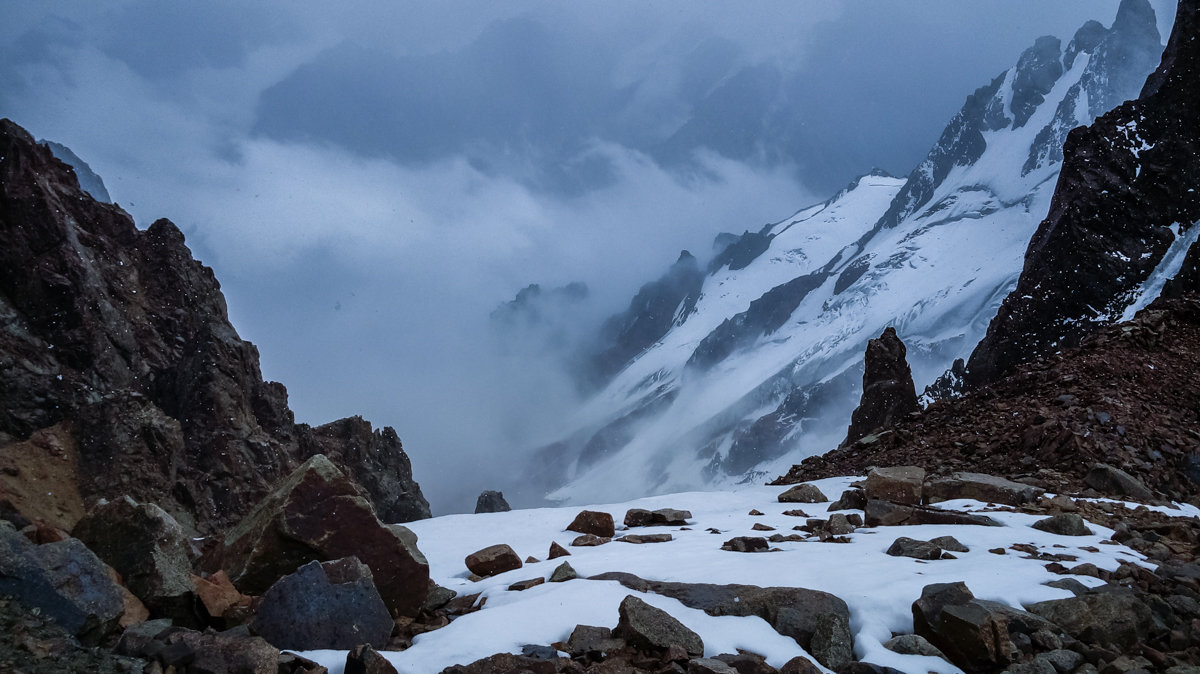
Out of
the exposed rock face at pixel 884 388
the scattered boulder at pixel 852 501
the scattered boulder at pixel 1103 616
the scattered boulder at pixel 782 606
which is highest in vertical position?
the exposed rock face at pixel 884 388

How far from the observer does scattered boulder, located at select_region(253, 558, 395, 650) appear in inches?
201

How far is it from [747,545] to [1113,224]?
82.2ft

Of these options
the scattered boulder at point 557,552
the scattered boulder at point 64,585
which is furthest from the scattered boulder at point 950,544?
the scattered boulder at point 64,585

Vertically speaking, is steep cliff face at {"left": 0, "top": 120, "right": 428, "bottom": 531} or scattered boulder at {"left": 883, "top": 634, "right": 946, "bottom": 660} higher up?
steep cliff face at {"left": 0, "top": 120, "right": 428, "bottom": 531}

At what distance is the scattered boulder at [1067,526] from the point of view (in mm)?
7598

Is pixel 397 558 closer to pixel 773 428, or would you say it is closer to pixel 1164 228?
pixel 1164 228

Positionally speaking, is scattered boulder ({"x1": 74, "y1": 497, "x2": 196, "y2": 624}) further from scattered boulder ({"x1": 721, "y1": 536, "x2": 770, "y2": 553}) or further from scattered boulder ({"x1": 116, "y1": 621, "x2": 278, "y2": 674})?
scattered boulder ({"x1": 721, "y1": 536, "x2": 770, "y2": 553})

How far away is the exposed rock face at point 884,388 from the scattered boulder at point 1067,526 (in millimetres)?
17243

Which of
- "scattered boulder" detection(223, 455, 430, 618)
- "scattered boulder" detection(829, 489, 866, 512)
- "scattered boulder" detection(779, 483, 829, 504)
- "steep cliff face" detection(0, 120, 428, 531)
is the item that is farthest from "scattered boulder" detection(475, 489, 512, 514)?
"scattered boulder" detection(223, 455, 430, 618)

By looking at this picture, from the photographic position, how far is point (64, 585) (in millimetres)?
4738

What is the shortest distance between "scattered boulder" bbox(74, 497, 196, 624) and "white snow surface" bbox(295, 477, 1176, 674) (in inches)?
59.2

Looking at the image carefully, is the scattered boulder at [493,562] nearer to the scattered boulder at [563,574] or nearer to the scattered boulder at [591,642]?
the scattered boulder at [563,574]

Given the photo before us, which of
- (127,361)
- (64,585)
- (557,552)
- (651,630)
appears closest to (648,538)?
(557,552)

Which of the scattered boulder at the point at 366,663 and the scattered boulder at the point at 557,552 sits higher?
the scattered boulder at the point at 557,552
